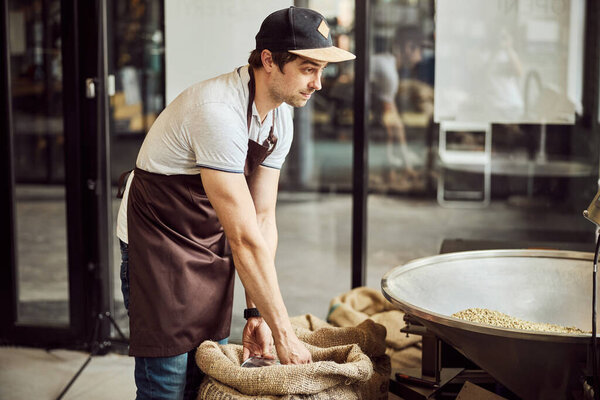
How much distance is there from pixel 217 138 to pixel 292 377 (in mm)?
579

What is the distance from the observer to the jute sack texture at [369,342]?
2064 millimetres

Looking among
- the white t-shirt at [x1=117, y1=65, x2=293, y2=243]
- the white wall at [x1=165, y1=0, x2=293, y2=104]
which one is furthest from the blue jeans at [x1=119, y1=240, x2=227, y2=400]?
the white wall at [x1=165, y1=0, x2=293, y2=104]

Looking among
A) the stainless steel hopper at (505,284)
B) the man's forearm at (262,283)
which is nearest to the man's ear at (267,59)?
the man's forearm at (262,283)

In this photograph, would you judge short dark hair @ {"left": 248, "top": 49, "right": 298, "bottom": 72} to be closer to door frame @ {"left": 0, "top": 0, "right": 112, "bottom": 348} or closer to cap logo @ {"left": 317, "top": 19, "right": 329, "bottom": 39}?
cap logo @ {"left": 317, "top": 19, "right": 329, "bottom": 39}

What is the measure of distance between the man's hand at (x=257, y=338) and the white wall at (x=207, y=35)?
146 cm

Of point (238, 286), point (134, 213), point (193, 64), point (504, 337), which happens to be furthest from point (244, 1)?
point (504, 337)

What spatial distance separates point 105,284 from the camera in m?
3.59

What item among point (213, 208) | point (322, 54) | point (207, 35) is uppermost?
point (207, 35)

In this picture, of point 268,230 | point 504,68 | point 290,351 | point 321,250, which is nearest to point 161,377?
point 290,351

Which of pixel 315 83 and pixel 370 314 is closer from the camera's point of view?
pixel 315 83

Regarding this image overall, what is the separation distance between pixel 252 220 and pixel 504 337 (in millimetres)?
649

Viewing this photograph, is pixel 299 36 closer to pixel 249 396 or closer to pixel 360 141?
pixel 249 396

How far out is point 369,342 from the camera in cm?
210

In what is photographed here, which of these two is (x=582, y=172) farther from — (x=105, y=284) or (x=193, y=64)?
(x=105, y=284)
